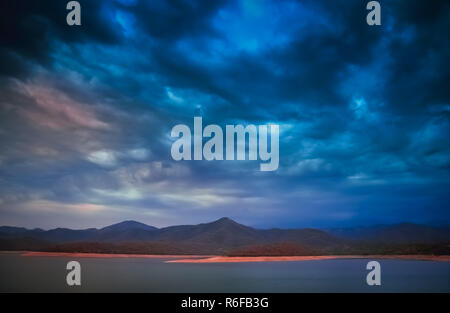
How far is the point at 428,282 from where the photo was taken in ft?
125

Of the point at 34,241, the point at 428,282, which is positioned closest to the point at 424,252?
the point at 428,282
